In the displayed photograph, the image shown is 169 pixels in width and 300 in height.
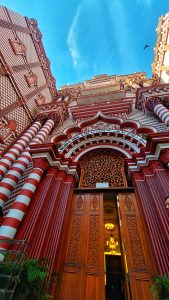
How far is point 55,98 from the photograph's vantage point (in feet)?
45.3

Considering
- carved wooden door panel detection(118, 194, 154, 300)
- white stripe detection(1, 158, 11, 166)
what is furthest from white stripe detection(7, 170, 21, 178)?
carved wooden door panel detection(118, 194, 154, 300)

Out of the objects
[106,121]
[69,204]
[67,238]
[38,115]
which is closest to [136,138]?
[106,121]

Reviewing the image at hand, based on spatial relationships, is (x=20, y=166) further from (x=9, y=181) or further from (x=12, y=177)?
(x=9, y=181)

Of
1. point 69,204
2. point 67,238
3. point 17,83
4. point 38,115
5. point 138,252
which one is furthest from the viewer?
point 38,115

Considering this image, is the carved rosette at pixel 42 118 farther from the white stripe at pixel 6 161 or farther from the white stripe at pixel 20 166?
the white stripe at pixel 20 166

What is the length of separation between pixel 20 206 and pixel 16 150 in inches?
125

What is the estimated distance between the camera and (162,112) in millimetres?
6789

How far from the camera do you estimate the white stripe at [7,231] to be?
3463mm

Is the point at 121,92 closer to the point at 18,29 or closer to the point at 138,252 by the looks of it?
the point at 18,29

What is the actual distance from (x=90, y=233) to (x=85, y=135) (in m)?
3.91

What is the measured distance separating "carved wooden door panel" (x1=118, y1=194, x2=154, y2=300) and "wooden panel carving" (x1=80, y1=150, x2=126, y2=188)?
938 mm

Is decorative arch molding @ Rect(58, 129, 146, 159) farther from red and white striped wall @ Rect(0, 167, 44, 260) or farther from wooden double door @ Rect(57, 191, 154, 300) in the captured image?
wooden double door @ Rect(57, 191, 154, 300)

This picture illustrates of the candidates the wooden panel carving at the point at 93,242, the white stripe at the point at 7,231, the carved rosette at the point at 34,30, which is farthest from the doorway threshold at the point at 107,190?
the carved rosette at the point at 34,30

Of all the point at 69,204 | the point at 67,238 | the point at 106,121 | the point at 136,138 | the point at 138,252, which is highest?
the point at 106,121
